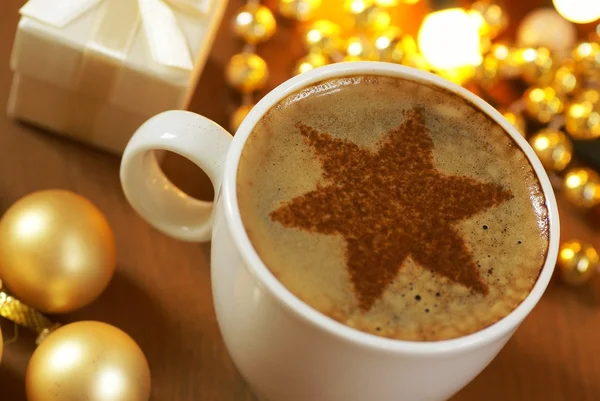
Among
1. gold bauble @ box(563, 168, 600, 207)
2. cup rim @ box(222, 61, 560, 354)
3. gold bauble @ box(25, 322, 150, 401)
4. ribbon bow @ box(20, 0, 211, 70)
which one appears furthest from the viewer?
gold bauble @ box(563, 168, 600, 207)

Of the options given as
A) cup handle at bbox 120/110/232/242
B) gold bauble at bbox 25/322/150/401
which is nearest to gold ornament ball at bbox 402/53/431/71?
cup handle at bbox 120/110/232/242

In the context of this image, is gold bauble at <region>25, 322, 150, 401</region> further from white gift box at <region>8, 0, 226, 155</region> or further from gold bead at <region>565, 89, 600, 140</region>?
gold bead at <region>565, 89, 600, 140</region>

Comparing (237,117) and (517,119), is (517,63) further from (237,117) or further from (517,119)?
(237,117)

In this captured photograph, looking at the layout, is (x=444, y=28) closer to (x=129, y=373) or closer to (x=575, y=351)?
(x=575, y=351)

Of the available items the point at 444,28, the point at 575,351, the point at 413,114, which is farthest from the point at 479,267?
the point at 444,28

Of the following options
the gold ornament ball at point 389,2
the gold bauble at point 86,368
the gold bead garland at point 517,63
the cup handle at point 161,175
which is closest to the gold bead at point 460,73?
the gold bead garland at point 517,63

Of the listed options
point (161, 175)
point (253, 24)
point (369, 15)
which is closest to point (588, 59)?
point (369, 15)

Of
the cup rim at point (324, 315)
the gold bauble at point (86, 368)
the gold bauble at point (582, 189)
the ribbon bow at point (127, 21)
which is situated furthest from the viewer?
the gold bauble at point (582, 189)

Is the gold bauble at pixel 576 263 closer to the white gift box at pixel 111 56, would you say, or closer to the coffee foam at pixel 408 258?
the coffee foam at pixel 408 258
